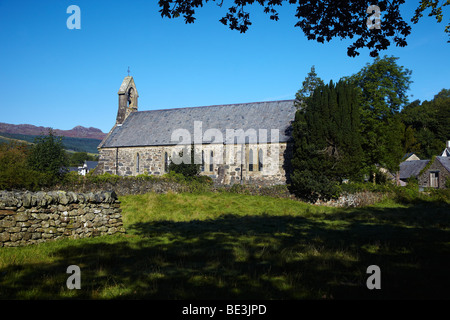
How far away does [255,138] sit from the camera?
104ft

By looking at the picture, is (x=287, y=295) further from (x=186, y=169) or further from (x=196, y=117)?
(x=196, y=117)

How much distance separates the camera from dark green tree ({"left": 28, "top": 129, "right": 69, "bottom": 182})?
71.8ft

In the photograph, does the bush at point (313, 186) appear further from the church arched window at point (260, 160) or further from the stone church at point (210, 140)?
the church arched window at point (260, 160)

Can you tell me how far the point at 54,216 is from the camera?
998 centimetres

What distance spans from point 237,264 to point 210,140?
26.6 meters

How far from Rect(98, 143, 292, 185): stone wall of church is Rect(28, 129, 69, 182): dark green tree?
31.5 ft

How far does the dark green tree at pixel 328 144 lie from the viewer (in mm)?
24547

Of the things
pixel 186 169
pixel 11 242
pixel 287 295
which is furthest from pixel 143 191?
pixel 287 295

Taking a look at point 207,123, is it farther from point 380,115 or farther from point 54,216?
point 54,216

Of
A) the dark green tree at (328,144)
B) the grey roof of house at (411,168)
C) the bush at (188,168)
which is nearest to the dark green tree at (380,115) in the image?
the dark green tree at (328,144)

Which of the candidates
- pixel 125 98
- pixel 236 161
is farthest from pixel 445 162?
pixel 125 98

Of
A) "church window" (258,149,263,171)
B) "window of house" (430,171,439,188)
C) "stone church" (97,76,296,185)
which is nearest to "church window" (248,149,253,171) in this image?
"stone church" (97,76,296,185)

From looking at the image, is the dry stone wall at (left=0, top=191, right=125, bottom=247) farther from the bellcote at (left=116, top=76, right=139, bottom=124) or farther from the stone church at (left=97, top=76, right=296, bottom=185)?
the bellcote at (left=116, top=76, right=139, bottom=124)
